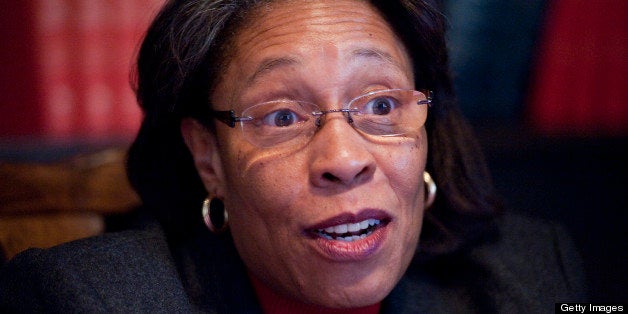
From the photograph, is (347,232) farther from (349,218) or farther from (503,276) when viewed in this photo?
(503,276)

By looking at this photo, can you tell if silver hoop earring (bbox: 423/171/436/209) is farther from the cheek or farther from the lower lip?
the lower lip

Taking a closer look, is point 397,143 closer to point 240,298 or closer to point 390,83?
point 390,83

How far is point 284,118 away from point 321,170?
0.18 m

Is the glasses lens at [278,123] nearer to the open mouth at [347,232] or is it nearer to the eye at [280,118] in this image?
the eye at [280,118]

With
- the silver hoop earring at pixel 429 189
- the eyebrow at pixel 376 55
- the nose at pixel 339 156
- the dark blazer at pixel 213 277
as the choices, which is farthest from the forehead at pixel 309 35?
the dark blazer at pixel 213 277

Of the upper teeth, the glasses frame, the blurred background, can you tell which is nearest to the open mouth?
the upper teeth

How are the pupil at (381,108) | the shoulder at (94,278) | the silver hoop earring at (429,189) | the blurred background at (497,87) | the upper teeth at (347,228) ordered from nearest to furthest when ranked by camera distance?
the shoulder at (94,278)
the upper teeth at (347,228)
the pupil at (381,108)
the silver hoop earring at (429,189)
the blurred background at (497,87)

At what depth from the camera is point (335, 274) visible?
1352mm

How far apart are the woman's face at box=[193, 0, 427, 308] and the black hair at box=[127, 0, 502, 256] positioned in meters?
0.08

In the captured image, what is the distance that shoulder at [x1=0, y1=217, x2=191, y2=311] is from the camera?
124cm

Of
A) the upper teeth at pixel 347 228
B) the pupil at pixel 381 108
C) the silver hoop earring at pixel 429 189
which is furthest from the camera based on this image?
the silver hoop earring at pixel 429 189

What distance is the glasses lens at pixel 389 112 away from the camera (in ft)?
4.60

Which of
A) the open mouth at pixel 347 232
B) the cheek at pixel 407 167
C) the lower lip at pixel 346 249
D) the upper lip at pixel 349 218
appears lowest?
the lower lip at pixel 346 249

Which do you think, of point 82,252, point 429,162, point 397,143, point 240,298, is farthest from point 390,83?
point 82,252
